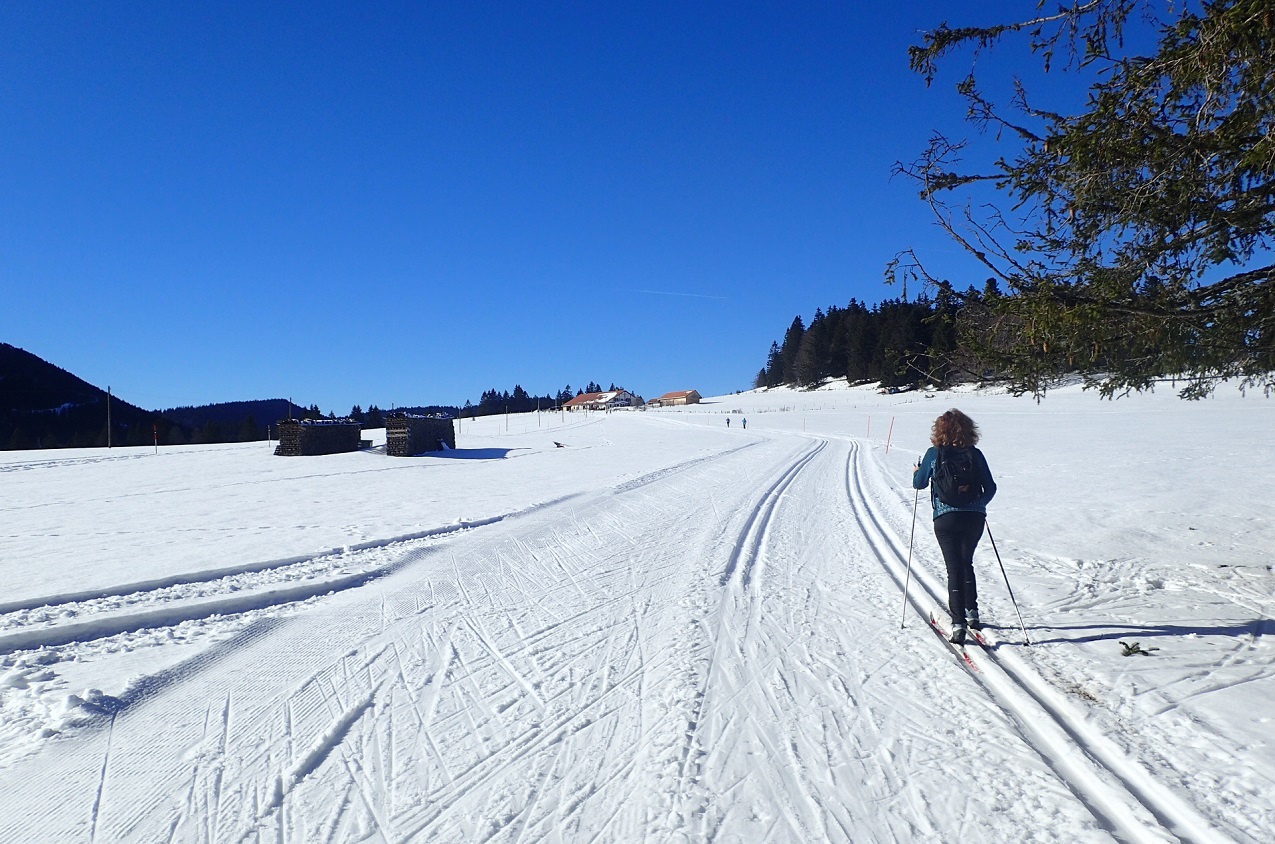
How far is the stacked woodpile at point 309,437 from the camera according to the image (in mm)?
28688

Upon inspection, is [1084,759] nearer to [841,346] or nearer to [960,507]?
[960,507]

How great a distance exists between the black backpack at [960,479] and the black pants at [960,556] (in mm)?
125

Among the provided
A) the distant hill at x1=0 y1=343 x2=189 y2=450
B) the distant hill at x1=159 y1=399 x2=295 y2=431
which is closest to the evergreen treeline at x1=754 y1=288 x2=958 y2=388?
the distant hill at x1=0 y1=343 x2=189 y2=450

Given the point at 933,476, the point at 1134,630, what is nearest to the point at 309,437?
the point at 933,476

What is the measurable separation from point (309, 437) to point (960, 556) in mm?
29384

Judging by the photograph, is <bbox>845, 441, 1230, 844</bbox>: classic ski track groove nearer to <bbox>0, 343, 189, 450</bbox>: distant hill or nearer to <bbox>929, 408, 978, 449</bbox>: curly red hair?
<bbox>929, 408, 978, 449</bbox>: curly red hair

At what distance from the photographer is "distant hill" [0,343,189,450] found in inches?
2985

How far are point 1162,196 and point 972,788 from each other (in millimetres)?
4062

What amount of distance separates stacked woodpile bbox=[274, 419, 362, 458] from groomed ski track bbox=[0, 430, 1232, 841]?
24928 mm

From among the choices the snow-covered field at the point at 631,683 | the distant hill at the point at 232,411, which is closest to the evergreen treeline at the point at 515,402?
the distant hill at the point at 232,411

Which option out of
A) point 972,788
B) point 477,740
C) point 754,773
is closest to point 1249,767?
point 972,788

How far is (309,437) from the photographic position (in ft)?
94.5

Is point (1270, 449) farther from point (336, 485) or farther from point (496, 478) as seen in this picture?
point (336, 485)

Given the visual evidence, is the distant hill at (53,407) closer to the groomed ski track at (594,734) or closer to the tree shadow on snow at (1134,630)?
the groomed ski track at (594,734)
